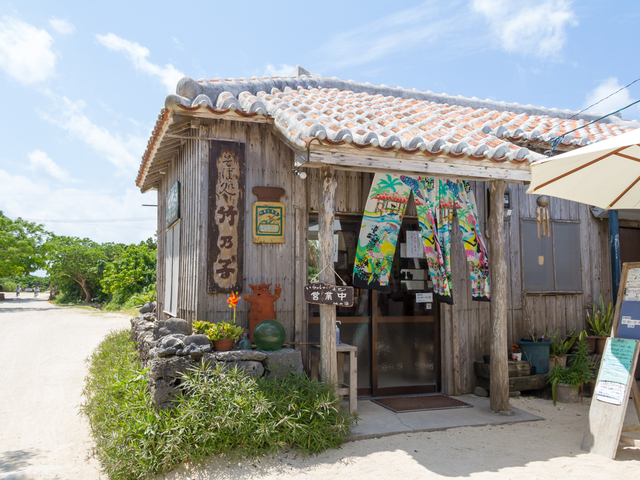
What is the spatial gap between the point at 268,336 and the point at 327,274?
99 cm

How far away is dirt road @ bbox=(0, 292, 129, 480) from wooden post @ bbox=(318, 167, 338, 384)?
8.43ft

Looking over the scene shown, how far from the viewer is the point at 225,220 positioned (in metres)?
6.04

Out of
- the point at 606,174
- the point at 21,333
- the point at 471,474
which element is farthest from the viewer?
the point at 21,333

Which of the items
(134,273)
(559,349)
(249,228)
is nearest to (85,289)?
(134,273)

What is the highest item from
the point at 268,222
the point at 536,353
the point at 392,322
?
the point at 268,222

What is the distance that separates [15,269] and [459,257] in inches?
1307

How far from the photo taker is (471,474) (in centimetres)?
430

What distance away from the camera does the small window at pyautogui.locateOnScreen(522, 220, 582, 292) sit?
305 inches

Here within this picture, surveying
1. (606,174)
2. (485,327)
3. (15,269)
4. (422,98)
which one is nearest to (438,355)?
(485,327)

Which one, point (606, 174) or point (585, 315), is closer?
point (606, 174)

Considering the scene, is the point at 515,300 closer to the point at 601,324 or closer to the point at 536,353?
the point at 536,353

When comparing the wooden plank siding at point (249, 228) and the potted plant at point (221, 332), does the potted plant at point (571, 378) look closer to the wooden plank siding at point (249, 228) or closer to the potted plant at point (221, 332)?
the wooden plank siding at point (249, 228)

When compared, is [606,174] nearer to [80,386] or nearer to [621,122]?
[621,122]

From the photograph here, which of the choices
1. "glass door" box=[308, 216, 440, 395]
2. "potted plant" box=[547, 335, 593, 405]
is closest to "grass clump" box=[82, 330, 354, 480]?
"glass door" box=[308, 216, 440, 395]
